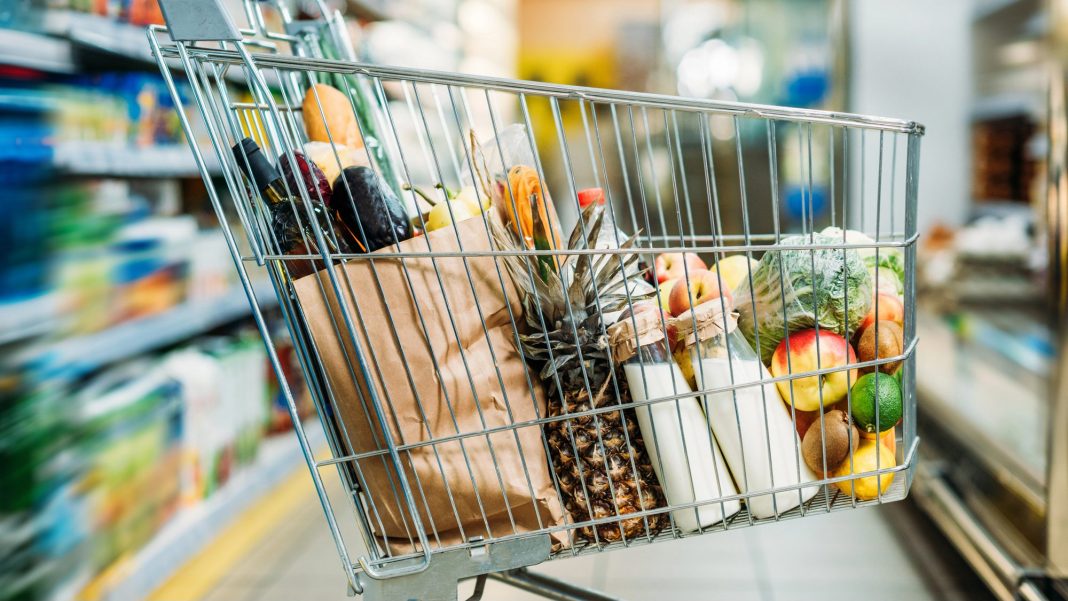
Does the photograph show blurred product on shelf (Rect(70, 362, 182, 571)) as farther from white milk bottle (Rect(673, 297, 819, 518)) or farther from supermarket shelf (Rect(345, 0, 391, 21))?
supermarket shelf (Rect(345, 0, 391, 21))

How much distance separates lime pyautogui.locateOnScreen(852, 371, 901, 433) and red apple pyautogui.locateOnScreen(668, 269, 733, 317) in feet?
0.65

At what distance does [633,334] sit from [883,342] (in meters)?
0.34

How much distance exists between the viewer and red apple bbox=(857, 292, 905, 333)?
3.62ft

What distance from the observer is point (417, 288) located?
3.16 feet

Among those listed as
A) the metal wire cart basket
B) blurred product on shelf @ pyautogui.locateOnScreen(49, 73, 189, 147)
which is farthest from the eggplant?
blurred product on shelf @ pyautogui.locateOnScreen(49, 73, 189, 147)

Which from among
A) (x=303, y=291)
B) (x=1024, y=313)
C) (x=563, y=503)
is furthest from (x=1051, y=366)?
(x=303, y=291)

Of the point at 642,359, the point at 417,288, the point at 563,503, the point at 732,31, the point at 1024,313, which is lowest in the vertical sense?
the point at 1024,313

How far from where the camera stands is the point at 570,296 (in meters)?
1.02

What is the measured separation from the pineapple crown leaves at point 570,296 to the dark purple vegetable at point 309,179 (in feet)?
0.67

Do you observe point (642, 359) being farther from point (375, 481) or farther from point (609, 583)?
point (609, 583)

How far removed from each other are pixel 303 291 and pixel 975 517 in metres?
1.96

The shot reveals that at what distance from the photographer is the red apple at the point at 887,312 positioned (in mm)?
1104

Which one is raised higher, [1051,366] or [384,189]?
[384,189]

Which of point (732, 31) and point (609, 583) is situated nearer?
point (609, 583)
